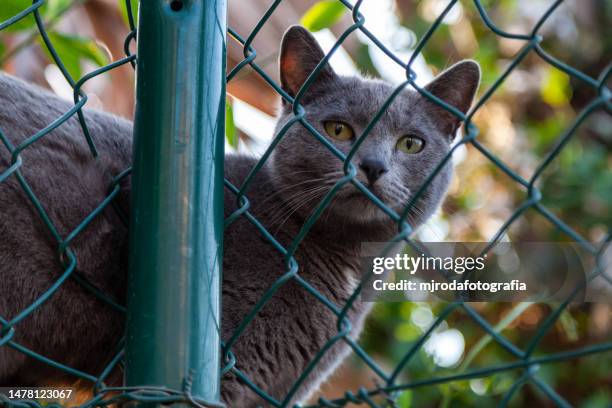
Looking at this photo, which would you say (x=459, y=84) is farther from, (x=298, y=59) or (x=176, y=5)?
(x=176, y=5)

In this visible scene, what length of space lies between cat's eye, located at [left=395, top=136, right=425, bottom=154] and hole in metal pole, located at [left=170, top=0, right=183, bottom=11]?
0.88 meters

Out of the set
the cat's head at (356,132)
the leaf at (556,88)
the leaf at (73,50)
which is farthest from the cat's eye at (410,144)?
the leaf at (556,88)

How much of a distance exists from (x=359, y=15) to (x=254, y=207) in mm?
900

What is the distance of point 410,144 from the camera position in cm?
204

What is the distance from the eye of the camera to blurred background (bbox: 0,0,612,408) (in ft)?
9.91

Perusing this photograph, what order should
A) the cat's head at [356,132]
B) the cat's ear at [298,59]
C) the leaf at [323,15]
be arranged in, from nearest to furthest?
the cat's head at [356,132]
the cat's ear at [298,59]
the leaf at [323,15]

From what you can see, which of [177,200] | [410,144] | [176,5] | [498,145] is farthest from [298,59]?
[498,145]

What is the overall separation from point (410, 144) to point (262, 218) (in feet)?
1.48

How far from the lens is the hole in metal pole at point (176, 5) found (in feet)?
4.21

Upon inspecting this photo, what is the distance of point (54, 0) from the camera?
2.43 metres

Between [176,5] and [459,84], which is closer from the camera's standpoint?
[176,5]

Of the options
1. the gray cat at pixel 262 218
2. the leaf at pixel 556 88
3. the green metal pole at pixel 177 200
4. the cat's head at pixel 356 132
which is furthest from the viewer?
the leaf at pixel 556 88

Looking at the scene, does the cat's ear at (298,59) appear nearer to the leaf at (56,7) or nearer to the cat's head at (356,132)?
the cat's head at (356,132)

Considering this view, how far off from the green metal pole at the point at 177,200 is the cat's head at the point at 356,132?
0.67 meters
